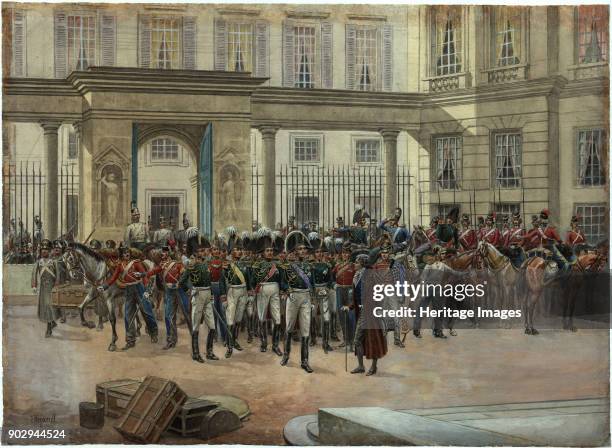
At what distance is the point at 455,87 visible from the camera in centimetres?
1373

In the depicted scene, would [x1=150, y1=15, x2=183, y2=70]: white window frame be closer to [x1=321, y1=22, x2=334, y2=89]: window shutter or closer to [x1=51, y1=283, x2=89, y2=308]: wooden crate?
[x1=321, y1=22, x2=334, y2=89]: window shutter

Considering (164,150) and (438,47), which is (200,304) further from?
(438,47)

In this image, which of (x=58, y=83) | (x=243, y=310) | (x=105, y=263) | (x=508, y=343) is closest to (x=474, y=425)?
(x=508, y=343)

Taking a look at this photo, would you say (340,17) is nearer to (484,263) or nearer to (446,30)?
(446,30)

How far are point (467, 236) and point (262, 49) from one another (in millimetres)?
3777

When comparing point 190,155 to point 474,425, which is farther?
point 190,155

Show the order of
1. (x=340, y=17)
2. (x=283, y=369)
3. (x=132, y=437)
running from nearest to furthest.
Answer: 1. (x=132, y=437)
2. (x=283, y=369)
3. (x=340, y=17)

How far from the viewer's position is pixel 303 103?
45.3ft

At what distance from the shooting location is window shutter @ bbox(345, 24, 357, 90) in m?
13.4

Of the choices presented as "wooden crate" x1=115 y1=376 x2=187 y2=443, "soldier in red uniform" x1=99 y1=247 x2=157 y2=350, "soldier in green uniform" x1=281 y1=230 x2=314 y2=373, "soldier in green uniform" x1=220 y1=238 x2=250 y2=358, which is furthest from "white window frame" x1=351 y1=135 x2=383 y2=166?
"wooden crate" x1=115 y1=376 x2=187 y2=443

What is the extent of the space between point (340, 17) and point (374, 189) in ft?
7.79

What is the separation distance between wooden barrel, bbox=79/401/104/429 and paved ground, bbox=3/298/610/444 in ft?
0.34

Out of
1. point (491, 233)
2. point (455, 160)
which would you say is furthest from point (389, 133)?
point (491, 233)

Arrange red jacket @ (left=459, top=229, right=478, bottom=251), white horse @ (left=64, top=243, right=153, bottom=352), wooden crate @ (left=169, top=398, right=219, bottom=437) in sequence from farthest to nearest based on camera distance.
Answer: red jacket @ (left=459, top=229, right=478, bottom=251) < white horse @ (left=64, top=243, right=153, bottom=352) < wooden crate @ (left=169, top=398, right=219, bottom=437)
